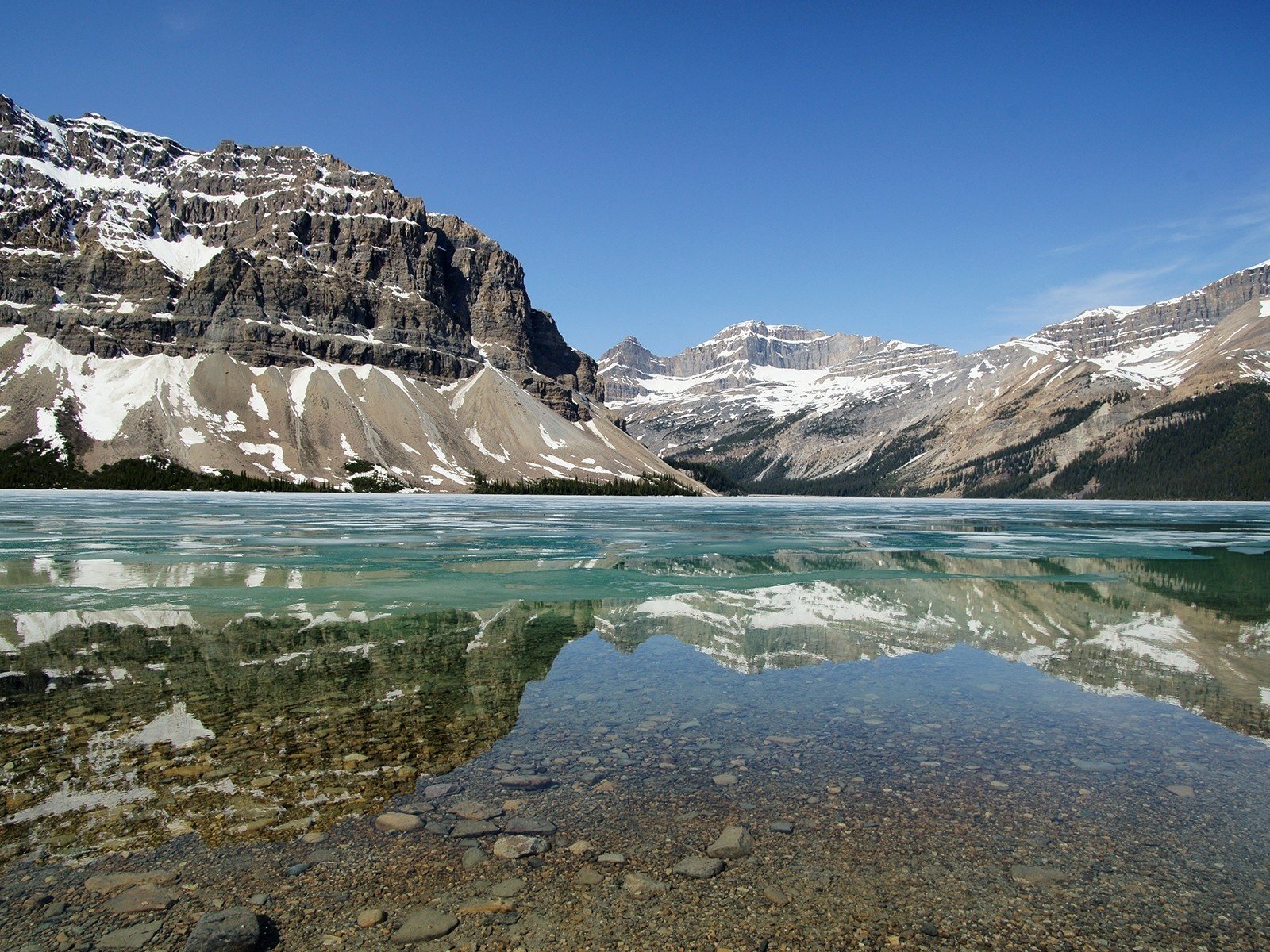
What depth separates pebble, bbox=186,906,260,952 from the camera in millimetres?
6586

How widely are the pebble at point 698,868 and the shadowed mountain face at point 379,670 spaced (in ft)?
13.1

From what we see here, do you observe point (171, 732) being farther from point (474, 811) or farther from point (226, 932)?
point (226, 932)

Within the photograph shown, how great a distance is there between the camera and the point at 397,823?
908 centimetres

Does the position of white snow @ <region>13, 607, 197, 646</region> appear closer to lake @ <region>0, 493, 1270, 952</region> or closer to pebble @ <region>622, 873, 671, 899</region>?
lake @ <region>0, 493, 1270, 952</region>

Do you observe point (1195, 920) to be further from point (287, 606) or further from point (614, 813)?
point (287, 606)

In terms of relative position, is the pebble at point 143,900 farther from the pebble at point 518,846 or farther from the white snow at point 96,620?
the white snow at point 96,620

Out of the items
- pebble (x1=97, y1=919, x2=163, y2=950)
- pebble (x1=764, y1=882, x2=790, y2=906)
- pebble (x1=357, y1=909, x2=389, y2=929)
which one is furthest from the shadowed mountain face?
pebble (x1=764, y1=882, x2=790, y2=906)

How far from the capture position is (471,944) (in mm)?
6844

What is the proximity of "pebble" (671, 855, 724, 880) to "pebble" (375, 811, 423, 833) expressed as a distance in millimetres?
3080

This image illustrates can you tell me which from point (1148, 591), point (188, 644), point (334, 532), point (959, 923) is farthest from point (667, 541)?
point (959, 923)

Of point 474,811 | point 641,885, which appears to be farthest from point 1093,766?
point 474,811

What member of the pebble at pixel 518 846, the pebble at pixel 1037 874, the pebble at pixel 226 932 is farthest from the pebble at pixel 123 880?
the pebble at pixel 1037 874

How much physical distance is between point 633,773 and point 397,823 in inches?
130

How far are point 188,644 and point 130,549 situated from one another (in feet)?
97.8
